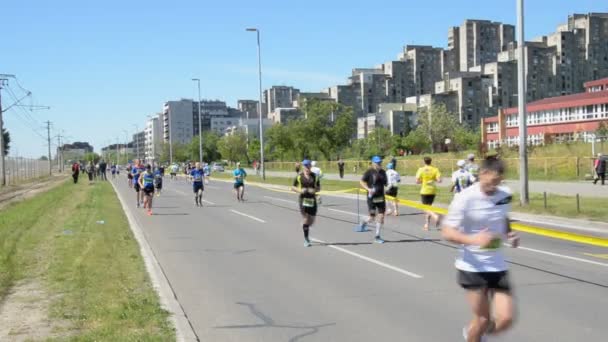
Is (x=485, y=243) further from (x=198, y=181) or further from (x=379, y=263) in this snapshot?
(x=198, y=181)

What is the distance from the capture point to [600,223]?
17.0m

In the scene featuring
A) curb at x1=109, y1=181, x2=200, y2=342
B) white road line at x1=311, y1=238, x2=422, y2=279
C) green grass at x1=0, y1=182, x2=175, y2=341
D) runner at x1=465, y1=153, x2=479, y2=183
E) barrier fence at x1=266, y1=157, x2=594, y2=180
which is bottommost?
white road line at x1=311, y1=238, x2=422, y2=279

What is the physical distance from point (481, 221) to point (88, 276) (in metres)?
6.68

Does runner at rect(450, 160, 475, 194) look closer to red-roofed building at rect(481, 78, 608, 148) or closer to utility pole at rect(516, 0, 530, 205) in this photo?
utility pole at rect(516, 0, 530, 205)

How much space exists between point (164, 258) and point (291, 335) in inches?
242

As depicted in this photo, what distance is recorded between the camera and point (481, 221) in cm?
527

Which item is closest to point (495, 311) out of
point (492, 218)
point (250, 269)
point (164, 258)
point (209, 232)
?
point (492, 218)

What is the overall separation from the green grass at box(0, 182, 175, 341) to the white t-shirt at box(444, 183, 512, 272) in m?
3.03

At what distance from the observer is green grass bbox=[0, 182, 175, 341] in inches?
272

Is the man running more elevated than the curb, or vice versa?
the man running

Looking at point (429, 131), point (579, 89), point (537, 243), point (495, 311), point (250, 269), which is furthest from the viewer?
point (579, 89)

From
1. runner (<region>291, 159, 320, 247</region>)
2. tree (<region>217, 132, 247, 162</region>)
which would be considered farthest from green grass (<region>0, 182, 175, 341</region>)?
tree (<region>217, 132, 247, 162</region>)

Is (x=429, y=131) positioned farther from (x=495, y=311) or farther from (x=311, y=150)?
(x=495, y=311)

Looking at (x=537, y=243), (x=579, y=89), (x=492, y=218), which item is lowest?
(x=537, y=243)
